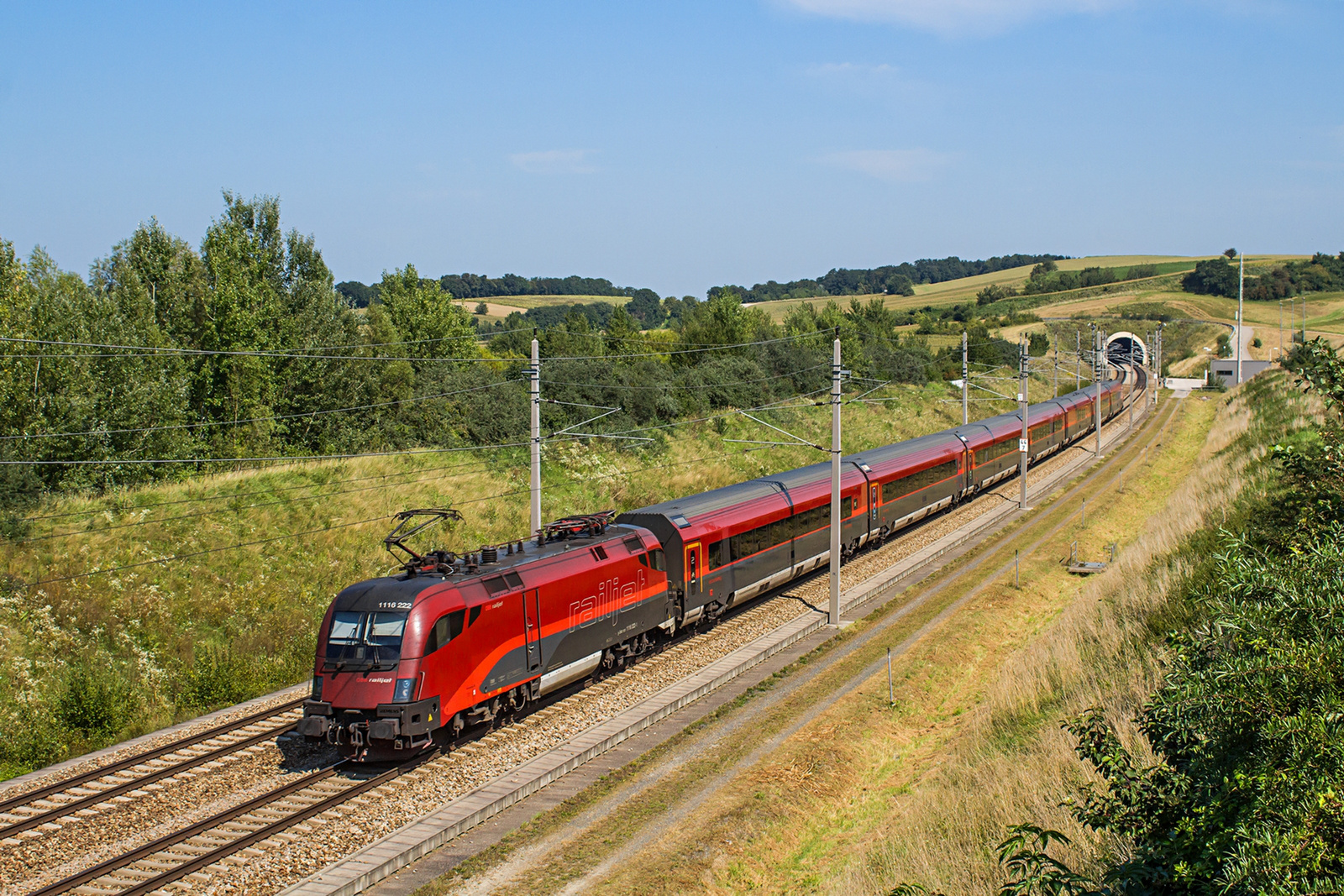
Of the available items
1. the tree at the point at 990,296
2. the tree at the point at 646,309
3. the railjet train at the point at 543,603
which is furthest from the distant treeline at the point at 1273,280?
the railjet train at the point at 543,603

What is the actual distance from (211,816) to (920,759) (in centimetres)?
1199

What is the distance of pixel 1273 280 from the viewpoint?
164 meters

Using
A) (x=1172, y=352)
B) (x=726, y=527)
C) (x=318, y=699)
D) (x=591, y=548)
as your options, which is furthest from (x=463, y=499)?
(x=1172, y=352)


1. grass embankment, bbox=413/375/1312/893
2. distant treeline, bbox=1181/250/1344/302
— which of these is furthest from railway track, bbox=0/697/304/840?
distant treeline, bbox=1181/250/1344/302

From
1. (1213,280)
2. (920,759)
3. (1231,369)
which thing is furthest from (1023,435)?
(1213,280)

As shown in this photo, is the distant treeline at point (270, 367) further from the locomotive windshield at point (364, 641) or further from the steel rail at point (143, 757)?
the locomotive windshield at point (364, 641)

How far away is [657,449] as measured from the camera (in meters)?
48.4

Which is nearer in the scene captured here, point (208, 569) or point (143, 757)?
point (143, 757)

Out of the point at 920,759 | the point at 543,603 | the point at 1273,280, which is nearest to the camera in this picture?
the point at 920,759

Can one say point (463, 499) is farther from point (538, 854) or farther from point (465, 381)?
point (538, 854)

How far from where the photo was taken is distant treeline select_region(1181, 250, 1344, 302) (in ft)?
534

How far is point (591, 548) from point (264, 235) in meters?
41.5

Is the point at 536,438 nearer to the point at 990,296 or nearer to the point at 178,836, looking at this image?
the point at 178,836

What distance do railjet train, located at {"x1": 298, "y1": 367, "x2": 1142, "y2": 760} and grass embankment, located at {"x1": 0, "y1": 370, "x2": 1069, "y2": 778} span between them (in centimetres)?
466
